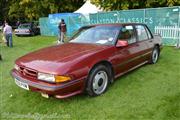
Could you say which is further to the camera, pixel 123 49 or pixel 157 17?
pixel 157 17

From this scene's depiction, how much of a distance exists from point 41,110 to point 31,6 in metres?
27.7

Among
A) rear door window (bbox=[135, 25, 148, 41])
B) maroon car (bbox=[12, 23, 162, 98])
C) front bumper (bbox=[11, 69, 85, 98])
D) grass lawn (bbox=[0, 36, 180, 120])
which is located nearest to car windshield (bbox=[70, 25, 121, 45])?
maroon car (bbox=[12, 23, 162, 98])

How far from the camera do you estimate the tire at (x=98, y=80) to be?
462 centimetres

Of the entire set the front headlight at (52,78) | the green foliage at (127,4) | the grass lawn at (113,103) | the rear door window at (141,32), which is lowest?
the grass lawn at (113,103)

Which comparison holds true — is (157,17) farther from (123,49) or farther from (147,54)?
(123,49)

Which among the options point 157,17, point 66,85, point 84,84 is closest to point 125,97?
point 84,84

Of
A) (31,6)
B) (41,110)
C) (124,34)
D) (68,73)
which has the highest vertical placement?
(31,6)

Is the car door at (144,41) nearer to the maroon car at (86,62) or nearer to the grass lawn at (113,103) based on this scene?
the maroon car at (86,62)

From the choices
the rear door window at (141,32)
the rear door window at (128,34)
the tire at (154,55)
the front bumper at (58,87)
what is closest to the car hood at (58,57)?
the front bumper at (58,87)

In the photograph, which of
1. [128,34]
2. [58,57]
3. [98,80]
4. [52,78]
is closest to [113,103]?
[98,80]

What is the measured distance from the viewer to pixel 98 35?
5727 millimetres

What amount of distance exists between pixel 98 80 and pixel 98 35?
1352 millimetres

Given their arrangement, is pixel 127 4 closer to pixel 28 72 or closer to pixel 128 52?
pixel 128 52

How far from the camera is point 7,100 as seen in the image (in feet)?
16.3
